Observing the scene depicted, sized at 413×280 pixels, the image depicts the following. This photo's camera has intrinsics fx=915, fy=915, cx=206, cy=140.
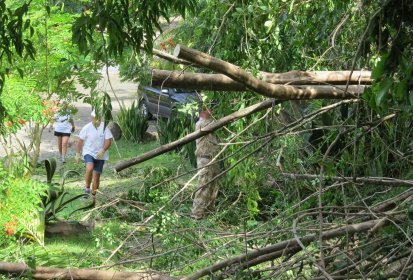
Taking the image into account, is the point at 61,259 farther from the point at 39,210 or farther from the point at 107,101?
the point at 107,101

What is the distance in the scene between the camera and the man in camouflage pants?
936cm

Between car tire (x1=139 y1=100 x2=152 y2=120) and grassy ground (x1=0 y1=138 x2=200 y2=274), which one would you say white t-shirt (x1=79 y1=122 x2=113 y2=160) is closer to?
grassy ground (x1=0 y1=138 x2=200 y2=274)

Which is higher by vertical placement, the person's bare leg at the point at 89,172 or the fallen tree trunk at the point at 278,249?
the fallen tree trunk at the point at 278,249

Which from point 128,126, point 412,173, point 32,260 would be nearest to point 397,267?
point 412,173

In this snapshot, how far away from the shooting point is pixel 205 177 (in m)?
11.2

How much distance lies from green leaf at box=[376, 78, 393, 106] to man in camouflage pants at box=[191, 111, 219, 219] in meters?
3.96

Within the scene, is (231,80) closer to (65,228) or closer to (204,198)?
(204,198)

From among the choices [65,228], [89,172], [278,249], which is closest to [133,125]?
[89,172]

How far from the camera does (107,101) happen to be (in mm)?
5039

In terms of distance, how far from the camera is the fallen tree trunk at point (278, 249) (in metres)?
5.59

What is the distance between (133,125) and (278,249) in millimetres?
15641

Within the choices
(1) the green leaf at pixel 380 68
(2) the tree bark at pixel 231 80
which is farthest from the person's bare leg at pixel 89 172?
(1) the green leaf at pixel 380 68

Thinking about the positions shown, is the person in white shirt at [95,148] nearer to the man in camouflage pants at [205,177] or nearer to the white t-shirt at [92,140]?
the white t-shirt at [92,140]

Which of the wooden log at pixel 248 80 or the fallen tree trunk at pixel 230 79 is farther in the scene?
the fallen tree trunk at pixel 230 79
